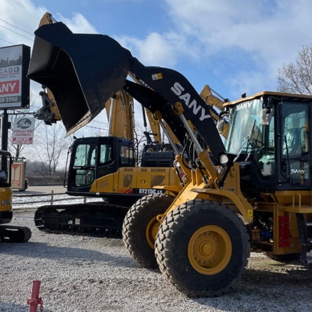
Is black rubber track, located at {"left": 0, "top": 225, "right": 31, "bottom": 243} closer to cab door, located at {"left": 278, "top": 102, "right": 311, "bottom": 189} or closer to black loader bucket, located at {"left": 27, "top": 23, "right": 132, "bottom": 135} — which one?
black loader bucket, located at {"left": 27, "top": 23, "right": 132, "bottom": 135}

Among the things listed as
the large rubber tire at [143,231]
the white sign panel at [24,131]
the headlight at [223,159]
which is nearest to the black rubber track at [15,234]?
the large rubber tire at [143,231]

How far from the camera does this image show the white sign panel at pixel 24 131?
934 inches

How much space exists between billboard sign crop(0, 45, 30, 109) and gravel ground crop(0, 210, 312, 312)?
13704mm

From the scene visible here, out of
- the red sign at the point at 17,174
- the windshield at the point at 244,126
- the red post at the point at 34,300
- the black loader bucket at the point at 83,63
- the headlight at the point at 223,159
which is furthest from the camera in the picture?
the red sign at the point at 17,174

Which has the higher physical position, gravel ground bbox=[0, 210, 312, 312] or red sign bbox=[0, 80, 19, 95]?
red sign bbox=[0, 80, 19, 95]

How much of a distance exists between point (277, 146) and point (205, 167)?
4.16ft

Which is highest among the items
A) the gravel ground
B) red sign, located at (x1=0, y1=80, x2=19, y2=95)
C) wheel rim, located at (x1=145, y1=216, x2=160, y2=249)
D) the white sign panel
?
red sign, located at (x1=0, y1=80, x2=19, y2=95)

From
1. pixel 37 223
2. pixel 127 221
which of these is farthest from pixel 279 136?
pixel 37 223

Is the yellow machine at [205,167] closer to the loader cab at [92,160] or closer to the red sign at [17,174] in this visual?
the loader cab at [92,160]

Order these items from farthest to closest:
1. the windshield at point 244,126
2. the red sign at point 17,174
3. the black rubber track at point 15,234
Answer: the red sign at point 17,174 → the black rubber track at point 15,234 → the windshield at point 244,126

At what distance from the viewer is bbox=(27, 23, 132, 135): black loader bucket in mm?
5531

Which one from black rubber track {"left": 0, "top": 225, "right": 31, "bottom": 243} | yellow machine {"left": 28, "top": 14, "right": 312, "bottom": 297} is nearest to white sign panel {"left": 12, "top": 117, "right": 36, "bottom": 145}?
black rubber track {"left": 0, "top": 225, "right": 31, "bottom": 243}

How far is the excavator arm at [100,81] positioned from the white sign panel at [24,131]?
58.4 feet

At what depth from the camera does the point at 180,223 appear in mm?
5641
